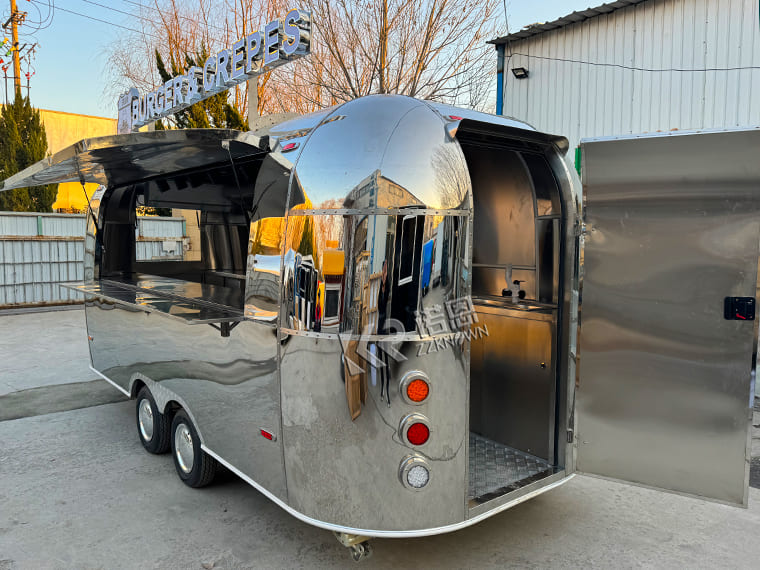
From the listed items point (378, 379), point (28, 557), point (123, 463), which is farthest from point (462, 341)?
point (123, 463)

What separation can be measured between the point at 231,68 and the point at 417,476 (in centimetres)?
720

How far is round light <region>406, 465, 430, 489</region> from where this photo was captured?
2801 millimetres

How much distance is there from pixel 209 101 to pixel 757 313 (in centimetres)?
1390

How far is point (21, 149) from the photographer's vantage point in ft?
52.5

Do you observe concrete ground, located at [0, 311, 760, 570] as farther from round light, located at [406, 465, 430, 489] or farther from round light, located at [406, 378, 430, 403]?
round light, located at [406, 378, 430, 403]

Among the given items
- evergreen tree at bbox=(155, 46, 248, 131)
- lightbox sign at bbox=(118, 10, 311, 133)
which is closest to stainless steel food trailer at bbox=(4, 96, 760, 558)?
lightbox sign at bbox=(118, 10, 311, 133)

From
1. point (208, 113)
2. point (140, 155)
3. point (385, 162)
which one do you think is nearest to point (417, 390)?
point (385, 162)

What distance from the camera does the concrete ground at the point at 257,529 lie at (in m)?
3.33

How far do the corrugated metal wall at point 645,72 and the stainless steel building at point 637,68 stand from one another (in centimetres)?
1

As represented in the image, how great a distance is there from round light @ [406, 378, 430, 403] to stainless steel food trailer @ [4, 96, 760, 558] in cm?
1

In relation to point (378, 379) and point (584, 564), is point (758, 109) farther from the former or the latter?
point (378, 379)

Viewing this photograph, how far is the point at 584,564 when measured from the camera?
328 centimetres

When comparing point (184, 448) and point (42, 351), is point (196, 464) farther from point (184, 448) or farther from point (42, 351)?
point (42, 351)

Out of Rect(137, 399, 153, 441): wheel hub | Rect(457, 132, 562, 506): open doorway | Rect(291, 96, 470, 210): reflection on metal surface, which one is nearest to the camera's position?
Rect(291, 96, 470, 210): reflection on metal surface
